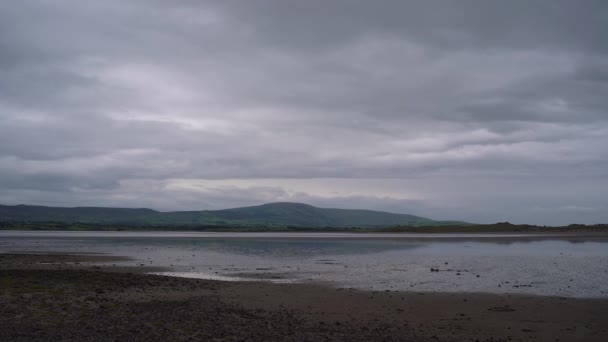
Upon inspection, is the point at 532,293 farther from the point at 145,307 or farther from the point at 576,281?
the point at 145,307

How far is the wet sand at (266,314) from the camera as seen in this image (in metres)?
15.0

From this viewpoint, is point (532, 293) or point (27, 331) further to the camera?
point (532, 293)

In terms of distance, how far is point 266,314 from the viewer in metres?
18.8

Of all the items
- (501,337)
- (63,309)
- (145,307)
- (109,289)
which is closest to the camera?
(501,337)

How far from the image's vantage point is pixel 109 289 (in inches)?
916

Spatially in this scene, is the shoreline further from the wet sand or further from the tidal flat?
the wet sand

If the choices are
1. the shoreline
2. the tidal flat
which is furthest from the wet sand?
the shoreline

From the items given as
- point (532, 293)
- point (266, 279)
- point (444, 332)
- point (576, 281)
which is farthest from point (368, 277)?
point (444, 332)

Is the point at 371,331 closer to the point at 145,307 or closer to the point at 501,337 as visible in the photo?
the point at 501,337

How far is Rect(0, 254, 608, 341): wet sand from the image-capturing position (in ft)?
49.1

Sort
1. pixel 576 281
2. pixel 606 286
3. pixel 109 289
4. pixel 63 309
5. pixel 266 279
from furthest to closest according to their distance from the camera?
pixel 266 279 < pixel 576 281 < pixel 606 286 < pixel 109 289 < pixel 63 309

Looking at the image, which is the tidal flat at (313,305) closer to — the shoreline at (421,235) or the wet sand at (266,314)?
the wet sand at (266,314)

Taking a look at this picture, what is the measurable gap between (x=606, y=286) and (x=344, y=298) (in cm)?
1508

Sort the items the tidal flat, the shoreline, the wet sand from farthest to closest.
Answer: the shoreline
the tidal flat
the wet sand
